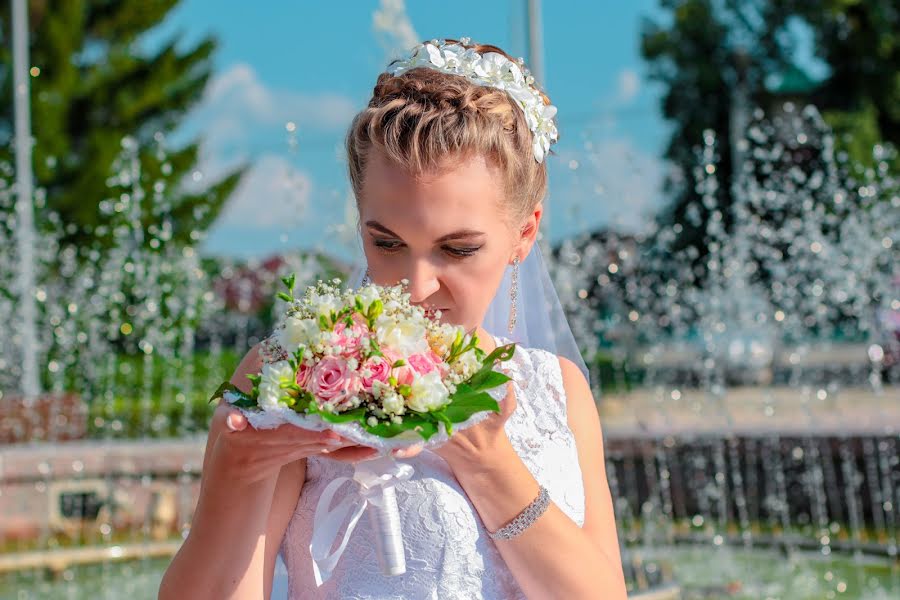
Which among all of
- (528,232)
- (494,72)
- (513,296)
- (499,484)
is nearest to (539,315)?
(513,296)

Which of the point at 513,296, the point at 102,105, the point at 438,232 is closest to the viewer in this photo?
the point at 438,232

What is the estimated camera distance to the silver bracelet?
1.98m

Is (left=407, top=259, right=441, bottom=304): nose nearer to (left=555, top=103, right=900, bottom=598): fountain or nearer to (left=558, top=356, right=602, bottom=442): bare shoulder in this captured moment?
(left=558, top=356, right=602, bottom=442): bare shoulder

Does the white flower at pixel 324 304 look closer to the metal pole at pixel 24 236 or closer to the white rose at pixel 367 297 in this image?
the white rose at pixel 367 297

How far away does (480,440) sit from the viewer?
190cm

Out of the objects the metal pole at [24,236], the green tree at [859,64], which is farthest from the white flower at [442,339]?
the green tree at [859,64]

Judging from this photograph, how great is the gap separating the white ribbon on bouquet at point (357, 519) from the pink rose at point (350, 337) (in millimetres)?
281

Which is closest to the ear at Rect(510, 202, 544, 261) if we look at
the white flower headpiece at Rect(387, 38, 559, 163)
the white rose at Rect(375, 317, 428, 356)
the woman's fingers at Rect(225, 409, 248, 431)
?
the white flower headpiece at Rect(387, 38, 559, 163)

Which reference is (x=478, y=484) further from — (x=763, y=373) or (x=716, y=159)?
(x=716, y=159)

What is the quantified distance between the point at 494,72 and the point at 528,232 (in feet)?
1.22

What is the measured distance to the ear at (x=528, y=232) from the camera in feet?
7.52

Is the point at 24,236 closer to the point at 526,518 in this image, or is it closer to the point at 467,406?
the point at 526,518

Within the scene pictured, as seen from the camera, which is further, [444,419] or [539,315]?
[539,315]

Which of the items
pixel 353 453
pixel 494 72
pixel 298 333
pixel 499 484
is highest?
pixel 494 72
